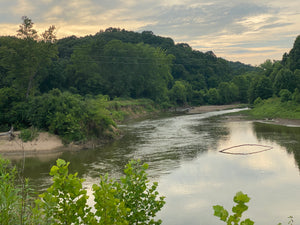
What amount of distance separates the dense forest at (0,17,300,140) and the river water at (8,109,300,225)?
667 centimetres

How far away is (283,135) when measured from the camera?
4722 cm

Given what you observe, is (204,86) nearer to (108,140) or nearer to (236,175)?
(108,140)

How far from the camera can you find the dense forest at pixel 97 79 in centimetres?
4538

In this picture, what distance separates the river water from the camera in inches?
851

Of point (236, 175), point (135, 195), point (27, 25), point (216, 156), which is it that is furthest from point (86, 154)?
point (135, 195)

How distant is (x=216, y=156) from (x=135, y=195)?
28632 mm

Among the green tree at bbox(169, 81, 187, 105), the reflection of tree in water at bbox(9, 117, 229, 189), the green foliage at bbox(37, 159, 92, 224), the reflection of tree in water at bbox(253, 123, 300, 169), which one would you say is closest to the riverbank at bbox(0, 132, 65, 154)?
the reflection of tree in water at bbox(9, 117, 229, 189)

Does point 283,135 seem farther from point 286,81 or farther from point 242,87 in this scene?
point 242,87

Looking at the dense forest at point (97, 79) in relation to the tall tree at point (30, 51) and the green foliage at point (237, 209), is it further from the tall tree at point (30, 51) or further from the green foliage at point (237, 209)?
the green foliage at point (237, 209)

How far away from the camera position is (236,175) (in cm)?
2861

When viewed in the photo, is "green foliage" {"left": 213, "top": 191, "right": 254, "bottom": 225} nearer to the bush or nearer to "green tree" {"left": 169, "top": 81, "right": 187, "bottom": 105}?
the bush

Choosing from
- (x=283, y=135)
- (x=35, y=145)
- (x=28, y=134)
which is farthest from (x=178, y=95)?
(x=35, y=145)

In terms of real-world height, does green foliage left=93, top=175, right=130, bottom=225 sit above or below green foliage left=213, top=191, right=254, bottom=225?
below

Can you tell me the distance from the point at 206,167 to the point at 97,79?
206 ft
